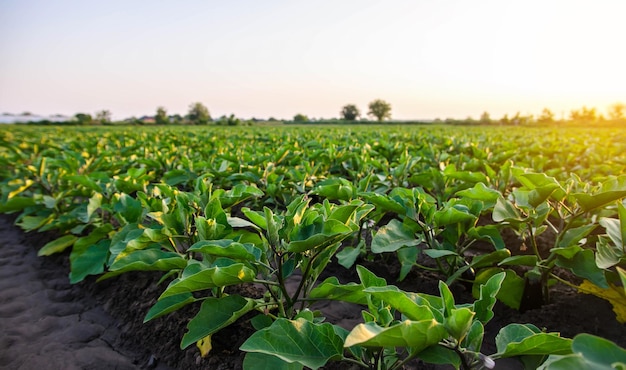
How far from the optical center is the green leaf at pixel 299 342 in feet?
3.54

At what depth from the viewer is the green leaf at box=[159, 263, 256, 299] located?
3.94ft

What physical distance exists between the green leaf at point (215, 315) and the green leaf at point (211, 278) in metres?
0.19

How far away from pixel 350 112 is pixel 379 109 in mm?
7552

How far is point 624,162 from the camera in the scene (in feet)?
14.8

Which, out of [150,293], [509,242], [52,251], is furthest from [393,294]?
[52,251]

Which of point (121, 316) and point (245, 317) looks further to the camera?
point (121, 316)

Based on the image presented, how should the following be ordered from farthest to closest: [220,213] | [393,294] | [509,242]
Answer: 1. [509,242]
2. [220,213]
3. [393,294]

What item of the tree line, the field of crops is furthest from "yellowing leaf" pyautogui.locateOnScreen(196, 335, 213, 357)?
the tree line

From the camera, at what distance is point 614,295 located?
5.79 ft

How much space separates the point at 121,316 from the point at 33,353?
51 centimetres

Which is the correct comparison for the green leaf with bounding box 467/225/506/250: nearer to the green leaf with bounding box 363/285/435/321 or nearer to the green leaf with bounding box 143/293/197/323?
the green leaf with bounding box 363/285/435/321

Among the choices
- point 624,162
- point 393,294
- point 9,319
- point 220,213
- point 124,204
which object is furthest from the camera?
point 624,162

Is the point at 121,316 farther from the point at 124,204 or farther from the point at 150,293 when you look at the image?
the point at 124,204

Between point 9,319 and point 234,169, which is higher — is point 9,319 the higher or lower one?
the lower one
